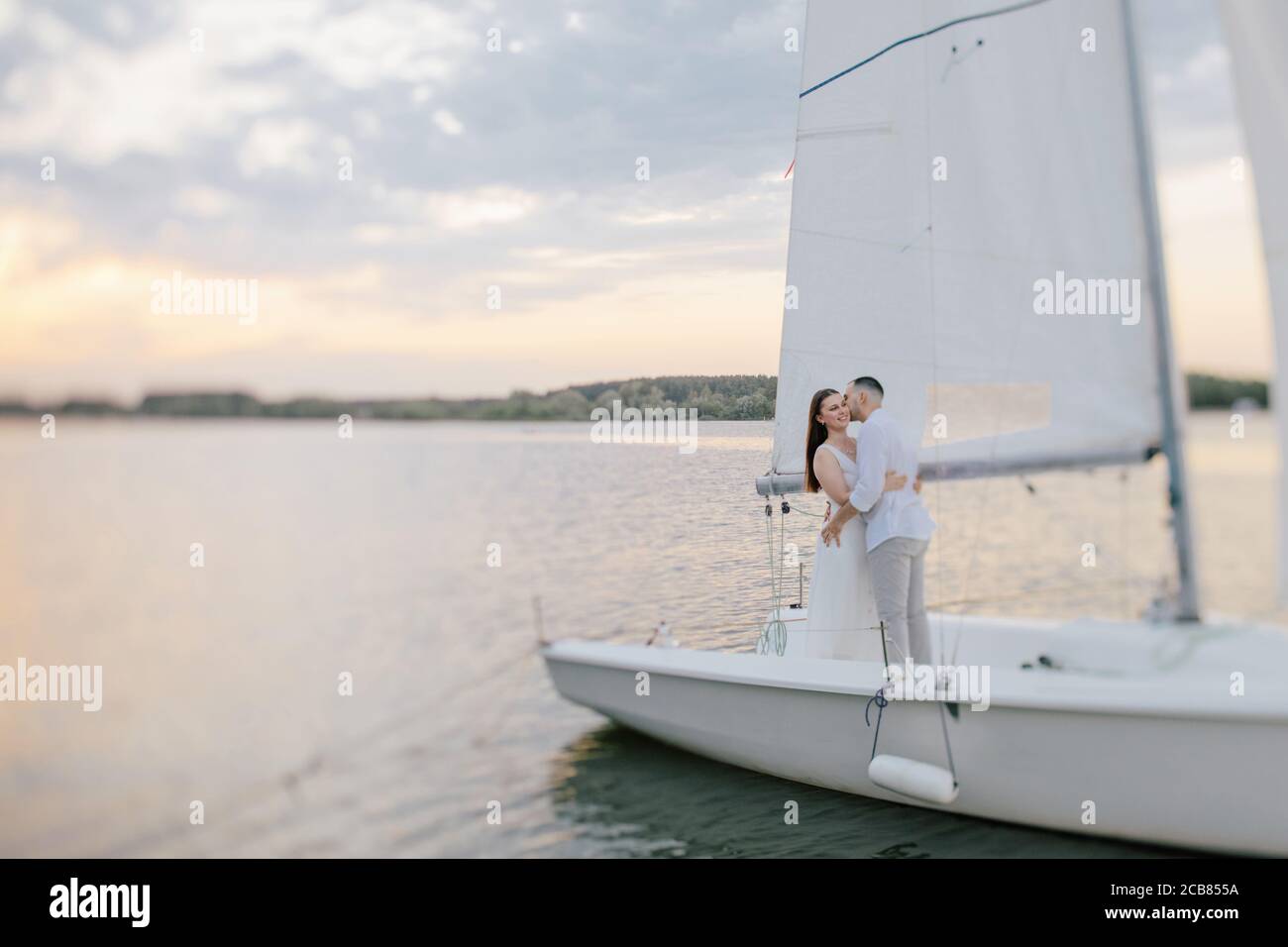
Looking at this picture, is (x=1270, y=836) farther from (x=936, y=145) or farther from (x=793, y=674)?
(x=936, y=145)

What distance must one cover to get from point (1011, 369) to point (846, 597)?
119cm

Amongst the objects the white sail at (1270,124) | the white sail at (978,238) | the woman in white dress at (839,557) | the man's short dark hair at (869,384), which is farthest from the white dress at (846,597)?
the white sail at (1270,124)

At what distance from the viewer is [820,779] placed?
4.63m

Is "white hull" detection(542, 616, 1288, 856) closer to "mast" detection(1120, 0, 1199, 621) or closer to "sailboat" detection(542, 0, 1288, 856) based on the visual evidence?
"sailboat" detection(542, 0, 1288, 856)

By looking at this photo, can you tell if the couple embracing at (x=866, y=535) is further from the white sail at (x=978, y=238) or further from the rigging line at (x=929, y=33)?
the rigging line at (x=929, y=33)

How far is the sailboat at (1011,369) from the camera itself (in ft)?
11.6

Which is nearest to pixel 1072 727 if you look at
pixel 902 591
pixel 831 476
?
pixel 902 591

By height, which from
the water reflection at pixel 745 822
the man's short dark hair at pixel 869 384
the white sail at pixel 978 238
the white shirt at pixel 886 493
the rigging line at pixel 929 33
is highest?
the rigging line at pixel 929 33

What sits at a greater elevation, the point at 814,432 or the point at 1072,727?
the point at 814,432

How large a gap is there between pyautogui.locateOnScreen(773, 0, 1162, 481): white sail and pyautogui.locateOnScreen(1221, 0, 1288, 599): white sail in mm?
477

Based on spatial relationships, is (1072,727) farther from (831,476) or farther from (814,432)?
(814,432)

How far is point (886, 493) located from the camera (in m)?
4.27

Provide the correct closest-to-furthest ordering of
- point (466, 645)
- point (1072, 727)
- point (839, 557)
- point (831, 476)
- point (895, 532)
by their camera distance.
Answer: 1. point (1072, 727)
2. point (895, 532)
3. point (831, 476)
4. point (839, 557)
5. point (466, 645)

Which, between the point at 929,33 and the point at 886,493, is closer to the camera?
the point at 886,493
